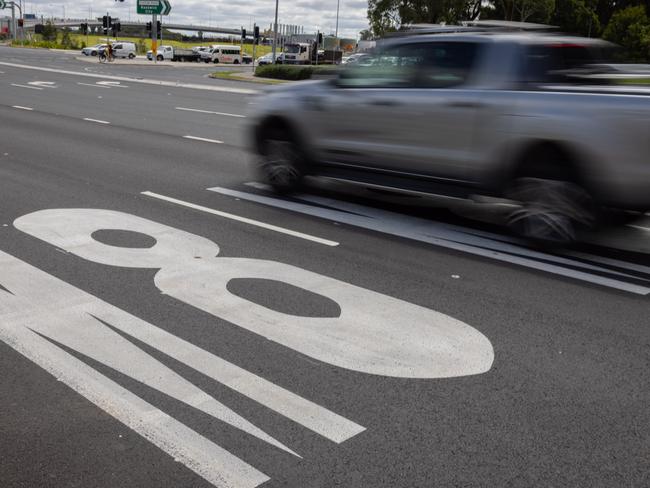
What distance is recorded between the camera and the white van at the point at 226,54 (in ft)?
250

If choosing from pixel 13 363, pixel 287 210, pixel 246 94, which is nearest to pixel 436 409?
pixel 13 363

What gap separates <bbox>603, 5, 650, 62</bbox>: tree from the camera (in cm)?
5741

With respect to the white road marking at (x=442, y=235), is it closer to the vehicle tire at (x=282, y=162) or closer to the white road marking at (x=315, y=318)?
the vehicle tire at (x=282, y=162)

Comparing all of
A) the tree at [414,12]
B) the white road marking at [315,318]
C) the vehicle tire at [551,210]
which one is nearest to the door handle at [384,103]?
the vehicle tire at [551,210]

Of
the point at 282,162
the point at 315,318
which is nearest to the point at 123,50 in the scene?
the point at 282,162

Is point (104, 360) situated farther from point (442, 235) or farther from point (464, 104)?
point (464, 104)

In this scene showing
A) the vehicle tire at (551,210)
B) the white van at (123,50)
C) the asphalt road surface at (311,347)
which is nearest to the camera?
the asphalt road surface at (311,347)

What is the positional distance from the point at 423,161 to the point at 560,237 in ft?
4.88

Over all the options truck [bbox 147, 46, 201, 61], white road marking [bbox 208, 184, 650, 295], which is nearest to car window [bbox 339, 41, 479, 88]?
white road marking [bbox 208, 184, 650, 295]

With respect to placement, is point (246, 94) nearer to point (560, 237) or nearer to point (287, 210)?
point (287, 210)

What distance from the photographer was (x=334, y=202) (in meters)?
8.27

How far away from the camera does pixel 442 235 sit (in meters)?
6.96

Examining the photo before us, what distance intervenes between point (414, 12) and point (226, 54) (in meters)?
21.2

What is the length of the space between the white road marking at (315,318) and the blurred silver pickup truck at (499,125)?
1961mm
